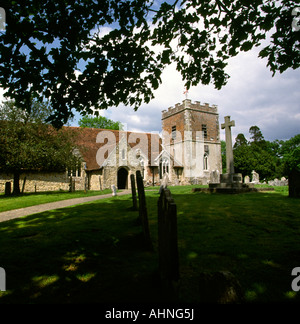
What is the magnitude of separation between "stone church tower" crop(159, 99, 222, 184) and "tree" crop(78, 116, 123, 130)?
1202 cm

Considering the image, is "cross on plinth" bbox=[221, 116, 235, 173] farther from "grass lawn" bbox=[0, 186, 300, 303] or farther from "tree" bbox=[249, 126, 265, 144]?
"tree" bbox=[249, 126, 265, 144]

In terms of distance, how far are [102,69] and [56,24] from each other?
1304 millimetres

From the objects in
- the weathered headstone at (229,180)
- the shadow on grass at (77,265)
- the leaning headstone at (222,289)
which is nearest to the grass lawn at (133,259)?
the shadow on grass at (77,265)

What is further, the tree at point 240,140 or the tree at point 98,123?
the tree at point 240,140

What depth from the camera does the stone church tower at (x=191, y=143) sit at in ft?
106

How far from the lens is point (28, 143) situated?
736 inches

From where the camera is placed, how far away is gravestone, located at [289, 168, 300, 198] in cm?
945

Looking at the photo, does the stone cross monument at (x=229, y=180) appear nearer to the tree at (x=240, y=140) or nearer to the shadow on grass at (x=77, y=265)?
the shadow on grass at (x=77, y=265)

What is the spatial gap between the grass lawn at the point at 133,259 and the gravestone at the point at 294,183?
164 inches

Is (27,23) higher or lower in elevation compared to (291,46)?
higher

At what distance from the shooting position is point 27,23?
4.08m

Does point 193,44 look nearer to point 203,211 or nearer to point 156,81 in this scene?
point 156,81
